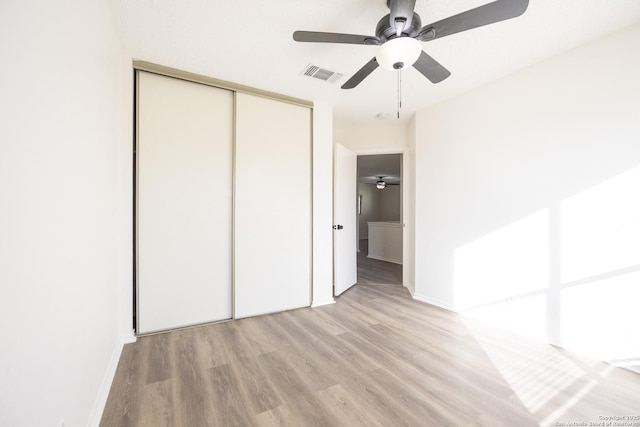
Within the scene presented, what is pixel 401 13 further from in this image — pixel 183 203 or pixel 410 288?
pixel 410 288

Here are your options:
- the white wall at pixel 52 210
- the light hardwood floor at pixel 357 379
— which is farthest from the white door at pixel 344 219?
the white wall at pixel 52 210

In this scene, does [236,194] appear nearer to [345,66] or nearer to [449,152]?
[345,66]

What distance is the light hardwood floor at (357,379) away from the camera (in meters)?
1.51

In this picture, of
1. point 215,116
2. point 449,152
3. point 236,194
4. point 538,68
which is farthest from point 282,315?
point 538,68

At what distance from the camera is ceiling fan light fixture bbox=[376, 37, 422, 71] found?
154 centimetres

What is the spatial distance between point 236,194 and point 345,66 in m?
1.73

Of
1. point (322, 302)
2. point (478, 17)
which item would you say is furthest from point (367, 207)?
point (478, 17)

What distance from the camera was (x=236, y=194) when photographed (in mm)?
2848

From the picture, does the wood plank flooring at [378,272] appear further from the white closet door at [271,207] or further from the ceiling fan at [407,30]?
the ceiling fan at [407,30]

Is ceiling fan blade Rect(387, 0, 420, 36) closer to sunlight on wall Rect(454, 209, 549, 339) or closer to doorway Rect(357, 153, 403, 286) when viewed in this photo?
sunlight on wall Rect(454, 209, 549, 339)

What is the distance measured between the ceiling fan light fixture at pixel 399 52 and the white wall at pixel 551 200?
5.67 feet

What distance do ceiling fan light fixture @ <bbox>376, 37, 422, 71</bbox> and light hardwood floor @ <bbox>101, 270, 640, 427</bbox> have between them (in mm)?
2142

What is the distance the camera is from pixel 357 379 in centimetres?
183

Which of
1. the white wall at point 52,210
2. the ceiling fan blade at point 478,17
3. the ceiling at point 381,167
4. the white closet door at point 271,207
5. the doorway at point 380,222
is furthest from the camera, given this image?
the ceiling at point 381,167
